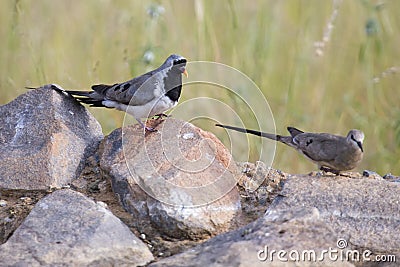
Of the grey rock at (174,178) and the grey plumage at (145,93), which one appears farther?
the grey plumage at (145,93)

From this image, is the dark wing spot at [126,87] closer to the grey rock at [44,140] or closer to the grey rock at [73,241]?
the grey rock at [44,140]

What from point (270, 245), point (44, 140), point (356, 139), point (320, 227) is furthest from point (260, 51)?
point (270, 245)

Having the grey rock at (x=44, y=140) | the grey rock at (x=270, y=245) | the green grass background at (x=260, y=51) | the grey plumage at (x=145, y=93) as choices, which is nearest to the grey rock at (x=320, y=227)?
the grey rock at (x=270, y=245)

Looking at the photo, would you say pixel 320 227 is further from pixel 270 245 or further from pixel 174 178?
pixel 174 178

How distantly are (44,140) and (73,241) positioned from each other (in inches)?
49.3

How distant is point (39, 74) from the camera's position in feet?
21.3

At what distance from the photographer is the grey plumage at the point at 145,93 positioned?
16.7 feet

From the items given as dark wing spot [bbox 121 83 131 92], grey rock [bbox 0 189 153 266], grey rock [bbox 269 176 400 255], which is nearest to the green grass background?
dark wing spot [bbox 121 83 131 92]

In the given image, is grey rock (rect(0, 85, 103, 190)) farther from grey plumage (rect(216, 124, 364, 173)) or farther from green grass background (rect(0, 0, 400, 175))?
green grass background (rect(0, 0, 400, 175))

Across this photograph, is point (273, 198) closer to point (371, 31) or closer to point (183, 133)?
point (183, 133)

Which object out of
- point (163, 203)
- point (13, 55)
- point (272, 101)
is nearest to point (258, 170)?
point (163, 203)

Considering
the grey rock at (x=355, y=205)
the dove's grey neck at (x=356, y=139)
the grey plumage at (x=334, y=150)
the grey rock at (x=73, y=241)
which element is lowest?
the grey rock at (x=355, y=205)

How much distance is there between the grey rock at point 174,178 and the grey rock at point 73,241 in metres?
0.33

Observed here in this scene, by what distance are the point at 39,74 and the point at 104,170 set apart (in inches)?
86.2
